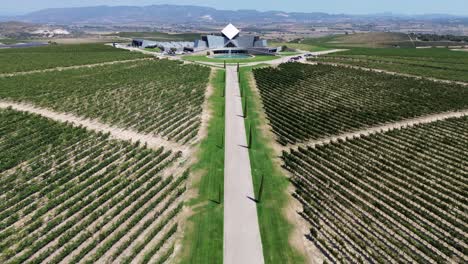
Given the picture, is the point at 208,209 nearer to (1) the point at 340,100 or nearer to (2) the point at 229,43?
(1) the point at 340,100

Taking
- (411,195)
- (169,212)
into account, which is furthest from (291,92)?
(169,212)

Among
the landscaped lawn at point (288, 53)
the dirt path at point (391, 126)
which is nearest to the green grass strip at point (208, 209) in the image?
the dirt path at point (391, 126)

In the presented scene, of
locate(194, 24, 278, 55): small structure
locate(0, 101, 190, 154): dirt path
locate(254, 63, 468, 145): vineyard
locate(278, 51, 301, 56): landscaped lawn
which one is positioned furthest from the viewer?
locate(194, 24, 278, 55): small structure

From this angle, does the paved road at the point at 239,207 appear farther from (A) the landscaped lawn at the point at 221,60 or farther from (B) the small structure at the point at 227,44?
(B) the small structure at the point at 227,44

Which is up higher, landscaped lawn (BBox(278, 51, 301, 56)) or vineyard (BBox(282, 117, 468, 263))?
landscaped lawn (BBox(278, 51, 301, 56))

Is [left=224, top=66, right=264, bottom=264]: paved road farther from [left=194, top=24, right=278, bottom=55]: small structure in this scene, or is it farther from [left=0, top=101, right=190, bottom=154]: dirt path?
[left=194, top=24, right=278, bottom=55]: small structure

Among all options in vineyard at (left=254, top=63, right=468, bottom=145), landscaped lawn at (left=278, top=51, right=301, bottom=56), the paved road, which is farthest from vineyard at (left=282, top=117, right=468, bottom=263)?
landscaped lawn at (left=278, top=51, right=301, bottom=56)
